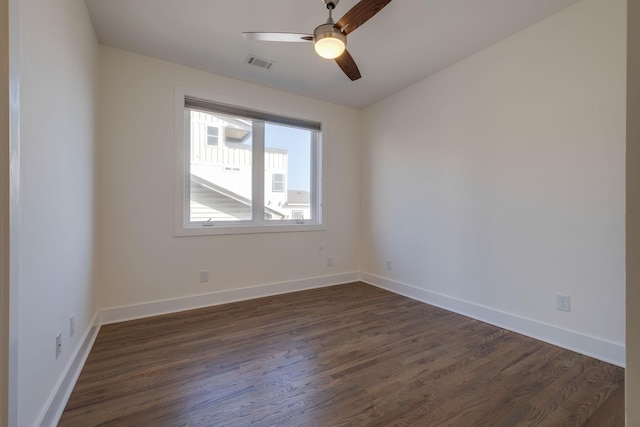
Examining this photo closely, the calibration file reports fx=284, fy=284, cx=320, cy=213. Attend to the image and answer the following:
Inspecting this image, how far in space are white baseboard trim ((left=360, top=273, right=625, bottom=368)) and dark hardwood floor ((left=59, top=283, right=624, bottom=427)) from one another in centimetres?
10

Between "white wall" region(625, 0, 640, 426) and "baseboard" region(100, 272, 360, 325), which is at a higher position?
"white wall" region(625, 0, 640, 426)

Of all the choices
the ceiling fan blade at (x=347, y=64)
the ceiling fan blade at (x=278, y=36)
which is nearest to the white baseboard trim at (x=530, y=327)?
the ceiling fan blade at (x=347, y=64)

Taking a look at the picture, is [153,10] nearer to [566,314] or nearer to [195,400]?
[195,400]

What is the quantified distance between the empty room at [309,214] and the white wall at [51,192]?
17mm

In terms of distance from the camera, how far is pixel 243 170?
3.33m

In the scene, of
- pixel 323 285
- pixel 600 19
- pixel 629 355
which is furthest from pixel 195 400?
pixel 600 19

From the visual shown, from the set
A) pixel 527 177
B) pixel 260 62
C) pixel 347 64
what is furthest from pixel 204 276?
pixel 527 177

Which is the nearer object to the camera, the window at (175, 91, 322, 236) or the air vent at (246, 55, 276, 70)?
the air vent at (246, 55, 276, 70)

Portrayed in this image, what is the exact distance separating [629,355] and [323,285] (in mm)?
3336

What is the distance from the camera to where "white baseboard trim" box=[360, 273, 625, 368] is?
193 cm

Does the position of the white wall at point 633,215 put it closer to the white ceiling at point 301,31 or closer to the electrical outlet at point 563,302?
the white ceiling at point 301,31

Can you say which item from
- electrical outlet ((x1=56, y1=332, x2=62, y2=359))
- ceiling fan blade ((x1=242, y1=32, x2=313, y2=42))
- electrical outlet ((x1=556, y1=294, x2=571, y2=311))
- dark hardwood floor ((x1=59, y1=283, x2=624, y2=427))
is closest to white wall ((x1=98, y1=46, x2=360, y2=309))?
dark hardwood floor ((x1=59, y1=283, x2=624, y2=427))

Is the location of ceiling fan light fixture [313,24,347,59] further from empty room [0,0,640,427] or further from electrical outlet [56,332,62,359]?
electrical outlet [56,332,62,359]

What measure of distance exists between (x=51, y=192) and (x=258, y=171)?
212 centimetres
